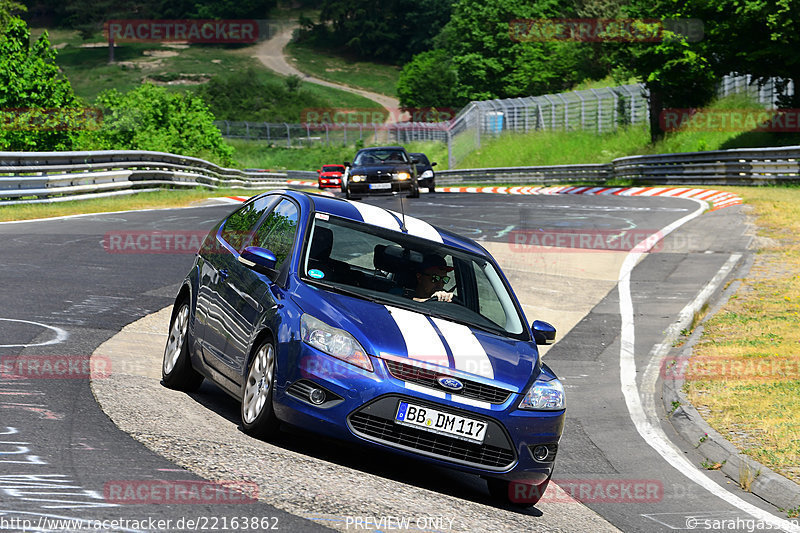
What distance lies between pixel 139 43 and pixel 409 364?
15000cm

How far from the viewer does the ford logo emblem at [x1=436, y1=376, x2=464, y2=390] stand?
256 inches

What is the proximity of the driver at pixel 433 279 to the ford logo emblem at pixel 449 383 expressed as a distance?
3.62ft

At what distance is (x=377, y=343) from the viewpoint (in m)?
Answer: 6.52

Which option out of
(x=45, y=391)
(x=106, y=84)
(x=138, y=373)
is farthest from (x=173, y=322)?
(x=106, y=84)

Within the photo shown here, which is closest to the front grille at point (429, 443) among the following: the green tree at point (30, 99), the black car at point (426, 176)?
the black car at point (426, 176)

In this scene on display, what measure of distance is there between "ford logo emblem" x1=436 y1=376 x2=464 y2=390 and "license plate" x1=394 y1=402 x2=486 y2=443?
16 centimetres

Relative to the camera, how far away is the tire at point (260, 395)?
6.71 meters

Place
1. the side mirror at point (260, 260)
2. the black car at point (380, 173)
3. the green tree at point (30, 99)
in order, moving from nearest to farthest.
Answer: the side mirror at point (260, 260) → the black car at point (380, 173) → the green tree at point (30, 99)

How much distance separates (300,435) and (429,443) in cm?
96

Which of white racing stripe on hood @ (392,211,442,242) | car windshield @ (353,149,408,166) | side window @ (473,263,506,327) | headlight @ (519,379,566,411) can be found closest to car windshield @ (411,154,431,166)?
car windshield @ (353,149,408,166)

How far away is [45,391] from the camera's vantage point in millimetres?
7395

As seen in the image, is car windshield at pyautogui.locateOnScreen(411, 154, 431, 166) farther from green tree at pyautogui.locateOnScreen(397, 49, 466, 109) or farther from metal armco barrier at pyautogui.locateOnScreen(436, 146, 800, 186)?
green tree at pyautogui.locateOnScreen(397, 49, 466, 109)

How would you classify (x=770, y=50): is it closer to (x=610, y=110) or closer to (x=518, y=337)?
(x=610, y=110)

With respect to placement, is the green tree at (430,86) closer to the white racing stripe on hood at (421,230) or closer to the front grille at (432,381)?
the white racing stripe on hood at (421,230)
